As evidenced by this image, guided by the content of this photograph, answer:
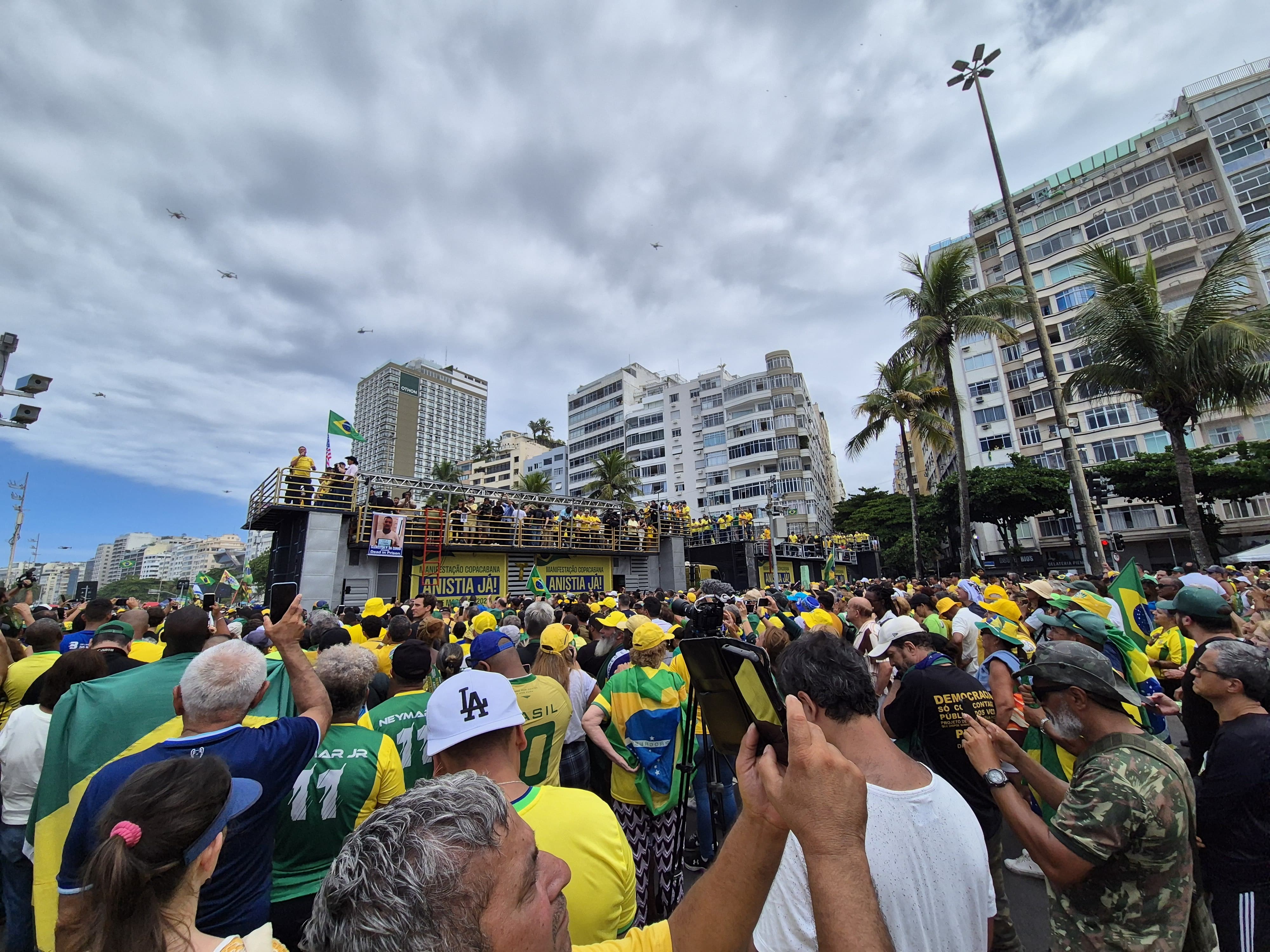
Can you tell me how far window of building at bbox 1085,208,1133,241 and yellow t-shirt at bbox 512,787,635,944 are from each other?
5534 cm

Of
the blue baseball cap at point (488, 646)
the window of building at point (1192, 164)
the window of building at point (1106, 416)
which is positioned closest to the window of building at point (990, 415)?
the window of building at point (1106, 416)

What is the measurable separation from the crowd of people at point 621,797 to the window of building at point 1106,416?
4453 centimetres

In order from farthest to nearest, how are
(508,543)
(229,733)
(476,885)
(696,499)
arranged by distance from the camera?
(696,499) < (508,543) < (229,733) < (476,885)

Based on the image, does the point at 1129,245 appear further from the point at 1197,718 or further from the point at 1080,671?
the point at 1080,671

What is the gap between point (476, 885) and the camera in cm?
97

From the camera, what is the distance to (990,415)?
46000 mm

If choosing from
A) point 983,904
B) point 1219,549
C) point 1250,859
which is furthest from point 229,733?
point 1219,549

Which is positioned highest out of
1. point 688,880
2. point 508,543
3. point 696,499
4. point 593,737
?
point 696,499

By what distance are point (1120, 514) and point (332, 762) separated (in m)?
51.7

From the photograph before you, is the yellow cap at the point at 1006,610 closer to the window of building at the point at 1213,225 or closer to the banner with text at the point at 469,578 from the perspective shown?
the banner with text at the point at 469,578

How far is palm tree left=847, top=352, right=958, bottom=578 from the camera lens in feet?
83.6

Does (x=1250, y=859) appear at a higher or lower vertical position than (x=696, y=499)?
lower

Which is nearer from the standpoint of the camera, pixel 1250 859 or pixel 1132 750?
pixel 1132 750

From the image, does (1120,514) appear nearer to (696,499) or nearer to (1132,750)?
(696,499)
